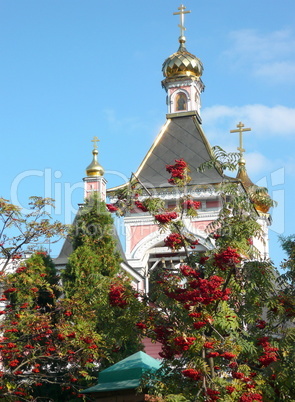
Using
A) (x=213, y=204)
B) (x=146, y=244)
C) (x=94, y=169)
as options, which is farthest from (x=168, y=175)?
(x=94, y=169)

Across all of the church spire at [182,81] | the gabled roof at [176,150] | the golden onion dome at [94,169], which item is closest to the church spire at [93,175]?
the golden onion dome at [94,169]

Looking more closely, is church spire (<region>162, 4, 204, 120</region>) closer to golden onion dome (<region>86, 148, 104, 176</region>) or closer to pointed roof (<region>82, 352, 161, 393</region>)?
golden onion dome (<region>86, 148, 104, 176</region>)

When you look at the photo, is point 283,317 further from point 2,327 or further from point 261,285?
point 2,327

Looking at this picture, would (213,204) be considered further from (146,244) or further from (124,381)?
(124,381)

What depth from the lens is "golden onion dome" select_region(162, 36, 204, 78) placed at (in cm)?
2349

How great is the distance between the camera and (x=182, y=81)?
2347 centimetres

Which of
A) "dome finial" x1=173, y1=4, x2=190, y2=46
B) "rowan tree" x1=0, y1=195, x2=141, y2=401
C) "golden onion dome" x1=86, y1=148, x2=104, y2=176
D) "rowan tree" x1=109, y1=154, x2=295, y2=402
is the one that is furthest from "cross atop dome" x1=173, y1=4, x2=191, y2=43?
"rowan tree" x1=109, y1=154, x2=295, y2=402

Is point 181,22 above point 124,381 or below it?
above

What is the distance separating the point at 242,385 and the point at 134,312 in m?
1.60

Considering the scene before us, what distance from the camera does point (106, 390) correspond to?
302 inches

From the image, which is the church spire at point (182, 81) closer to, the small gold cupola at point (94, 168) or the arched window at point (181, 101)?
the arched window at point (181, 101)

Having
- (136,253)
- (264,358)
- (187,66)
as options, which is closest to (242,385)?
(264,358)

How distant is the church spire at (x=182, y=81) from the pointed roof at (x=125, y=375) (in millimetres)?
15762

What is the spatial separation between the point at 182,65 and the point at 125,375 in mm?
16801
